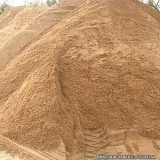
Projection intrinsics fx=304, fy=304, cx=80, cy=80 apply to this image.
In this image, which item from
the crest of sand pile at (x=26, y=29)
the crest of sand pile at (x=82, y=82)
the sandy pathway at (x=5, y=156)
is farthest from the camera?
the crest of sand pile at (x=26, y=29)

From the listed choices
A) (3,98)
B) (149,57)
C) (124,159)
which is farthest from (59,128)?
(149,57)

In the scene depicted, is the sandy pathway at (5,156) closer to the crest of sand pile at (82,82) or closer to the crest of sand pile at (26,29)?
the crest of sand pile at (82,82)

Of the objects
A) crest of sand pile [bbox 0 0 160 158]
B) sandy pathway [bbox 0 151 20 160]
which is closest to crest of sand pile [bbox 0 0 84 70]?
crest of sand pile [bbox 0 0 160 158]

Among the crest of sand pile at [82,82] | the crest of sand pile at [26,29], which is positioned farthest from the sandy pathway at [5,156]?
the crest of sand pile at [26,29]

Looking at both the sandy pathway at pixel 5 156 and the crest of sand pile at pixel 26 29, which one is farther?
the crest of sand pile at pixel 26 29

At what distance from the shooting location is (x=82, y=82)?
17.8ft

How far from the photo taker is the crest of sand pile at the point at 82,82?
4.75 meters

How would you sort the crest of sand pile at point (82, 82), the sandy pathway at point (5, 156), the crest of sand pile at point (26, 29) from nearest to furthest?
the sandy pathway at point (5, 156) < the crest of sand pile at point (82, 82) < the crest of sand pile at point (26, 29)

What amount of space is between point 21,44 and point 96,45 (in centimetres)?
188

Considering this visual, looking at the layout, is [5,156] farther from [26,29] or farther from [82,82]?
[26,29]

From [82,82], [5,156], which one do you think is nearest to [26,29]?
[82,82]

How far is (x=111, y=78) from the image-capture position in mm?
5516

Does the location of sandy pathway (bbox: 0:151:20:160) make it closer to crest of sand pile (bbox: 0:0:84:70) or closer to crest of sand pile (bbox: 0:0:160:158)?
crest of sand pile (bbox: 0:0:160:158)

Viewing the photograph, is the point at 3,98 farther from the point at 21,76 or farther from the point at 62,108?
the point at 62,108
